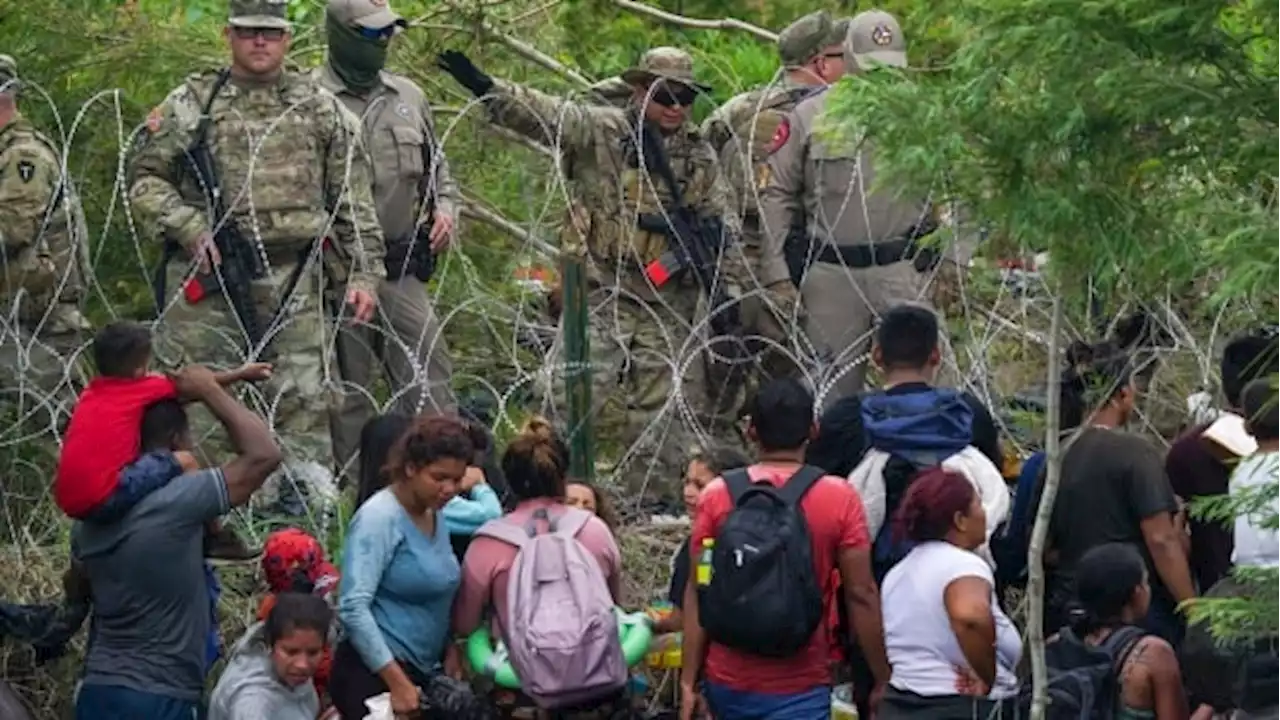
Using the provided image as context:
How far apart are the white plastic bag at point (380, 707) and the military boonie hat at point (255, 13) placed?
2.78 metres

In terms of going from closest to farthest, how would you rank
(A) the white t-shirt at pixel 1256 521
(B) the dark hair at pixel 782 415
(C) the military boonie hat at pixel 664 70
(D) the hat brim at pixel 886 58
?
(A) the white t-shirt at pixel 1256 521, (D) the hat brim at pixel 886 58, (B) the dark hair at pixel 782 415, (C) the military boonie hat at pixel 664 70

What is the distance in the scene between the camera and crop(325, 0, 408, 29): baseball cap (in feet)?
34.0

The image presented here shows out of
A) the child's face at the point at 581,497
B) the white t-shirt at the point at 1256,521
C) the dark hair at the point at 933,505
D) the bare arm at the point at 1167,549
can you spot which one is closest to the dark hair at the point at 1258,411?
the white t-shirt at the point at 1256,521

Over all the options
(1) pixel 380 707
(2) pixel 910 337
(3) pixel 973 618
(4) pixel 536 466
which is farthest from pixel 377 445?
(3) pixel 973 618

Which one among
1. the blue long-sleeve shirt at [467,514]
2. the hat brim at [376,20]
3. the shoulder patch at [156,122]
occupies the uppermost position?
the hat brim at [376,20]

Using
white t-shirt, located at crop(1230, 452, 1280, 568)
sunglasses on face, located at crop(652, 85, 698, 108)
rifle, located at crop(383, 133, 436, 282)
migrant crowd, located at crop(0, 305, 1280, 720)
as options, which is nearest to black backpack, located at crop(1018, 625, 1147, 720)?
migrant crowd, located at crop(0, 305, 1280, 720)

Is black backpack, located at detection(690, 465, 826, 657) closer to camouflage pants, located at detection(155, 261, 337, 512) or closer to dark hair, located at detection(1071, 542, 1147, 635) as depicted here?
dark hair, located at detection(1071, 542, 1147, 635)

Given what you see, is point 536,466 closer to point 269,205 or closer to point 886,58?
point 886,58

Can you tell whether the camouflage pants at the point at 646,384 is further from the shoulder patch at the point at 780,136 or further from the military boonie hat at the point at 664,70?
the military boonie hat at the point at 664,70

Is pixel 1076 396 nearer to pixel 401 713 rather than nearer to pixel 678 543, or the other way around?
pixel 678 543

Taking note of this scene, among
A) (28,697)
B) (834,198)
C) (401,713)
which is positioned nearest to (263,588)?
(28,697)

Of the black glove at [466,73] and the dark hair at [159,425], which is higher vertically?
the black glove at [466,73]

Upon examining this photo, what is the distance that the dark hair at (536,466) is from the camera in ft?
27.3

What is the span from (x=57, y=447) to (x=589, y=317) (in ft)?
5.88
